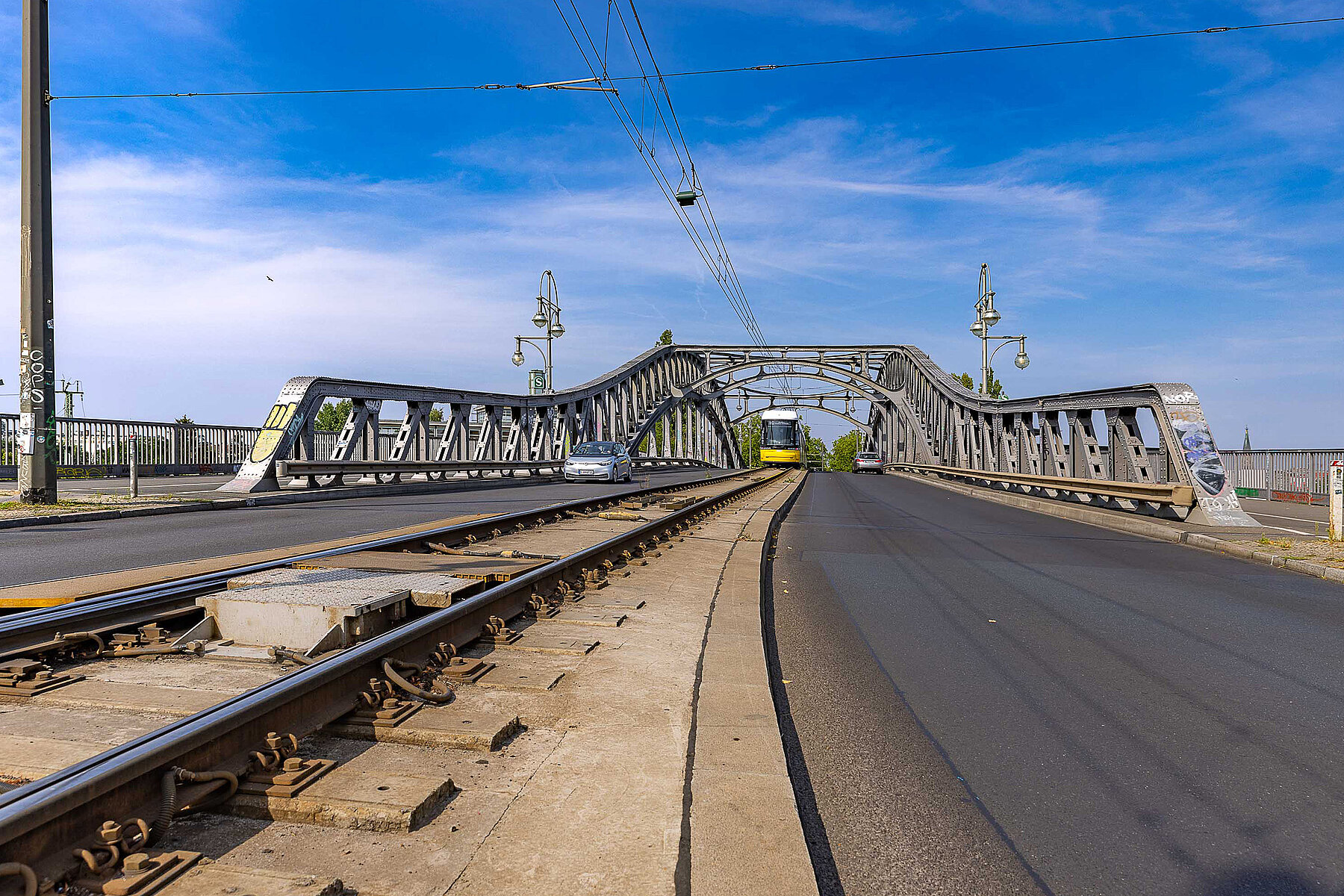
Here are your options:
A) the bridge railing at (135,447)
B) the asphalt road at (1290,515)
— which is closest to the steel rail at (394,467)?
the bridge railing at (135,447)

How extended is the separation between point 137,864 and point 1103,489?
63.2ft

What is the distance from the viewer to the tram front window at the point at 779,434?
6256cm

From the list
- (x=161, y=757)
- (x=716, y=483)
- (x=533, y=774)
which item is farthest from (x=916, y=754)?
(x=716, y=483)

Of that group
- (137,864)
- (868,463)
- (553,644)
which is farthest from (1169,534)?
(868,463)

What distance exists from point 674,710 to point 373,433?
20.6 m

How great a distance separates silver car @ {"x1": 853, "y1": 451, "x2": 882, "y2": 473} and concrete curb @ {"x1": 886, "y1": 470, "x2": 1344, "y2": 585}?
157 ft

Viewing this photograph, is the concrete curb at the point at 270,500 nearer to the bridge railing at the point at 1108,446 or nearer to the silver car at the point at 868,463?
the bridge railing at the point at 1108,446

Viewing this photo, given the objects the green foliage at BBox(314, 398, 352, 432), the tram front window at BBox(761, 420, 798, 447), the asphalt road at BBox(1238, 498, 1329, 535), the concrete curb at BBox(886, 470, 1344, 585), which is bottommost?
the asphalt road at BBox(1238, 498, 1329, 535)

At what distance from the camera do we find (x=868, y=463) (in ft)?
239

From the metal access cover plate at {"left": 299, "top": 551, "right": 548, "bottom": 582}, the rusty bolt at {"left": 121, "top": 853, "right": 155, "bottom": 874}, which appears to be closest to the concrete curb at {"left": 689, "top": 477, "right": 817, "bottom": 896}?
the rusty bolt at {"left": 121, "top": 853, "right": 155, "bottom": 874}

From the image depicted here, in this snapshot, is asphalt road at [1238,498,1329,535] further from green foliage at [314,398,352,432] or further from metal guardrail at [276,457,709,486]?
green foliage at [314,398,352,432]

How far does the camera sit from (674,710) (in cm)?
379

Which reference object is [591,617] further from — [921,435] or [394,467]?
[921,435]

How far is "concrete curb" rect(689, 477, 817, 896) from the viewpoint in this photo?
2316 mm
